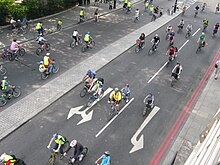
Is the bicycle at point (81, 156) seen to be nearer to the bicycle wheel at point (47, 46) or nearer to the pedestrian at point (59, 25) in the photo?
the bicycle wheel at point (47, 46)

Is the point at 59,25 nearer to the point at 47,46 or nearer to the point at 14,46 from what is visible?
the point at 47,46

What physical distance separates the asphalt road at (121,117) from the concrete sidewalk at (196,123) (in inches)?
35.5

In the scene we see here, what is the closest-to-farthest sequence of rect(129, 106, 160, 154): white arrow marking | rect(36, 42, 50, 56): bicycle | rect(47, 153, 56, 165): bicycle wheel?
rect(47, 153, 56, 165): bicycle wheel
rect(129, 106, 160, 154): white arrow marking
rect(36, 42, 50, 56): bicycle

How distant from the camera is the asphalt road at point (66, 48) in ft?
57.6

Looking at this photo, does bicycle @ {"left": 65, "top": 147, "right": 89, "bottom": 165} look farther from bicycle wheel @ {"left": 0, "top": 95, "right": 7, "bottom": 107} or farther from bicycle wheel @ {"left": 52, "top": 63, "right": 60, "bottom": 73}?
bicycle wheel @ {"left": 52, "top": 63, "right": 60, "bottom": 73}

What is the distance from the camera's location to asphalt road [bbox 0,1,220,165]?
40.4 feet

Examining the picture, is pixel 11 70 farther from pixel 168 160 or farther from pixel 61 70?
pixel 168 160

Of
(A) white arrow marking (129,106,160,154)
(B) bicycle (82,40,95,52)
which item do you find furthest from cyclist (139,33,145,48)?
(A) white arrow marking (129,106,160,154)

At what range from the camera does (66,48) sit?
22516 mm

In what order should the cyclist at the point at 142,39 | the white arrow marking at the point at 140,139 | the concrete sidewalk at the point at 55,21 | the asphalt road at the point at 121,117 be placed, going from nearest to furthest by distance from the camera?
the asphalt road at the point at 121,117 < the white arrow marking at the point at 140,139 < the cyclist at the point at 142,39 < the concrete sidewalk at the point at 55,21

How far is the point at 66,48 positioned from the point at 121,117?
10646mm

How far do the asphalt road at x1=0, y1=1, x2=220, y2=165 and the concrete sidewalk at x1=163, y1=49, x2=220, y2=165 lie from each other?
0.90 meters

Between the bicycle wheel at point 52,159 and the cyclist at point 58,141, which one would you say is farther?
the bicycle wheel at point 52,159

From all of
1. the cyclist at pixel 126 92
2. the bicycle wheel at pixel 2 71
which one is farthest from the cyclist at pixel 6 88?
the cyclist at pixel 126 92
